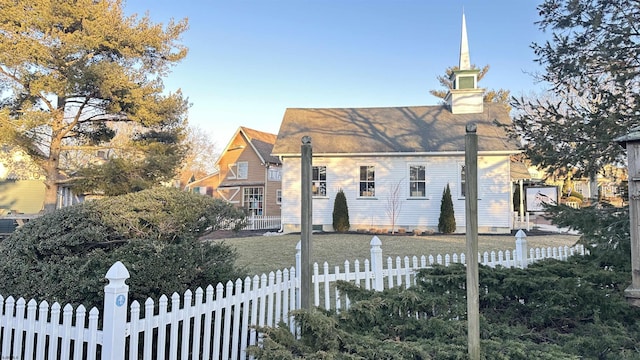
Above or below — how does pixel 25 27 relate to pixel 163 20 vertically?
below

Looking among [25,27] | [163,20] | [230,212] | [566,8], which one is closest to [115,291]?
[230,212]

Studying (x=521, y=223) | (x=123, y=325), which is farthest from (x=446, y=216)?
(x=123, y=325)

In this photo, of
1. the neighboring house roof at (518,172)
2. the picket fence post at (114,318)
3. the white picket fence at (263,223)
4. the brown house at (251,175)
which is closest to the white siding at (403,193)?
the neighboring house roof at (518,172)

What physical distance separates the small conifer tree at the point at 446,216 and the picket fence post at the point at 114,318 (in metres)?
14.6

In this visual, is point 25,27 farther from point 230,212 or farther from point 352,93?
point 352,93

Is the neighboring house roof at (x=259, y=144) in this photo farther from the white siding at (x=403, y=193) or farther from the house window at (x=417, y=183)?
the house window at (x=417, y=183)

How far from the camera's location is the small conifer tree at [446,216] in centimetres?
1552

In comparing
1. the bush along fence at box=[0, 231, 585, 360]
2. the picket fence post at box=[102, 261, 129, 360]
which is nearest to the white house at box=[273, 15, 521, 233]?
the bush along fence at box=[0, 231, 585, 360]

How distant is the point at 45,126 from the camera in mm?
12594

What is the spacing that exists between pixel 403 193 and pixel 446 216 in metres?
2.05

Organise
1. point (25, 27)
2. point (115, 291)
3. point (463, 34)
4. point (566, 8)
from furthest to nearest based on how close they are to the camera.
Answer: point (463, 34), point (25, 27), point (566, 8), point (115, 291)

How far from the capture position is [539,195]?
1380 cm

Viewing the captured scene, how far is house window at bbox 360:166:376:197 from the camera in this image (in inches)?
669

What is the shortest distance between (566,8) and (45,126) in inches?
567
